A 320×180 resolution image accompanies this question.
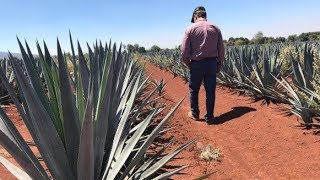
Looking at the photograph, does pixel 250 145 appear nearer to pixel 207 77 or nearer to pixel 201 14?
pixel 207 77

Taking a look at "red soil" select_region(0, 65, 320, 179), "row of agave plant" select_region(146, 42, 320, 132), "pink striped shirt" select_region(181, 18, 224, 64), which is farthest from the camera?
"pink striped shirt" select_region(181, 18, 224, 64)

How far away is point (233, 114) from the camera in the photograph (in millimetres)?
5574

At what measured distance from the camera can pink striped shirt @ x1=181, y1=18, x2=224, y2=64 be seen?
5270 mm

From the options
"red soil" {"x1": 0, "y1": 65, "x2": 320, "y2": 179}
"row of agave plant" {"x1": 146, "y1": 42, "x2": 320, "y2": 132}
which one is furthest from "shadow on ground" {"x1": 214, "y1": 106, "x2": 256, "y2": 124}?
"row of agave plant" {"x1": 146, "y1": 42, "x2": 320, "y2": 132}

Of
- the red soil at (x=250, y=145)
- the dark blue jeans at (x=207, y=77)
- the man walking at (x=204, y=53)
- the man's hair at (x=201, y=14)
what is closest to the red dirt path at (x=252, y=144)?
the red soil at (x=250, y=145)

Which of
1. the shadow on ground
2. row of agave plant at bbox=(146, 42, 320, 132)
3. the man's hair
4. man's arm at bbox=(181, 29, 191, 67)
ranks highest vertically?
the man's hair

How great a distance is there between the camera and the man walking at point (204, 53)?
5280 mm

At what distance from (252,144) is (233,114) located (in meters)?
1.40

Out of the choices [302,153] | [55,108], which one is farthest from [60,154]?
[302,153]

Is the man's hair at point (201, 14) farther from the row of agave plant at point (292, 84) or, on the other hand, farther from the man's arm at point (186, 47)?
the row of agave plant at point (292, 84)

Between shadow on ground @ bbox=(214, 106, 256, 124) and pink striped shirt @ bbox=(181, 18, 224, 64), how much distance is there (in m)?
0.76

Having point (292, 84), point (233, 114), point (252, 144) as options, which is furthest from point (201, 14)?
point (252, 144)

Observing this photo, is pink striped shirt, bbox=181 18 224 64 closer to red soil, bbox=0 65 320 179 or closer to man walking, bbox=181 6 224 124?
man walking, bbox=181 6 224 124

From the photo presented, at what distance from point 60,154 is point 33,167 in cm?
12
